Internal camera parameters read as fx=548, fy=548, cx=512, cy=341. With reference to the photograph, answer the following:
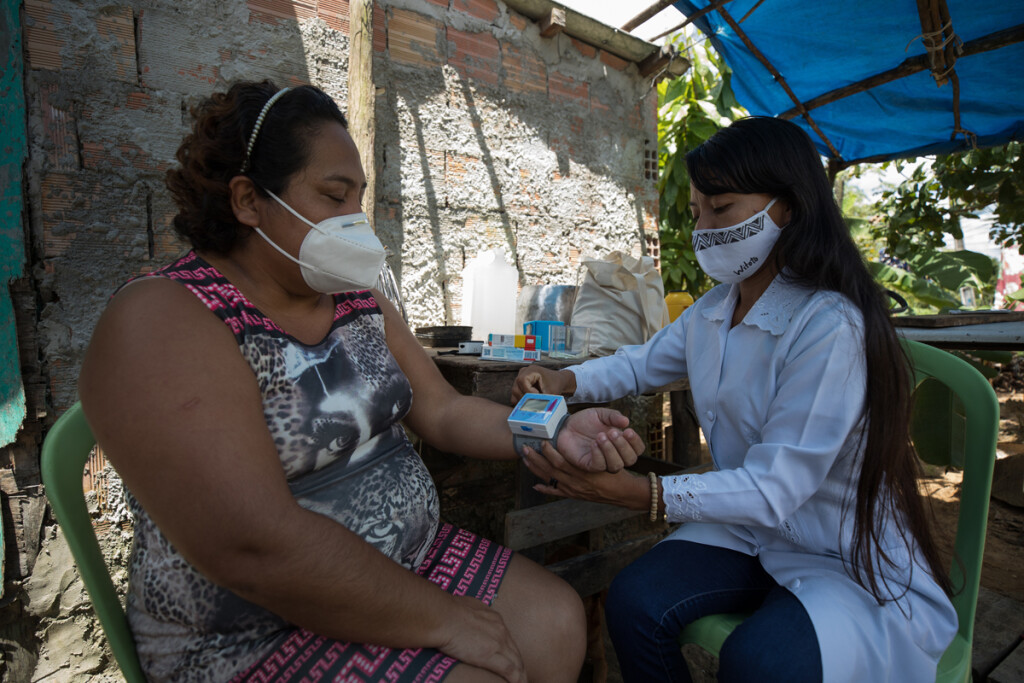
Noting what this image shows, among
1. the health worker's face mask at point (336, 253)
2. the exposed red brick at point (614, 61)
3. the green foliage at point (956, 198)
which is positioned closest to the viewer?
the health worker's face mask at point (336, 253)

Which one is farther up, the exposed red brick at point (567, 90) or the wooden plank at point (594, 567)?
the exposed red brick at point (567, 90)

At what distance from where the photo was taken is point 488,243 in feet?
10.8

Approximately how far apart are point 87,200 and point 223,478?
1.86m

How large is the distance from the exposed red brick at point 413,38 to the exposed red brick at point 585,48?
1019 millimetres

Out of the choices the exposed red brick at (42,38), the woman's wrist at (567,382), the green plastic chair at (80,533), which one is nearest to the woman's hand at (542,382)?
the woman's wrist at (567,382)

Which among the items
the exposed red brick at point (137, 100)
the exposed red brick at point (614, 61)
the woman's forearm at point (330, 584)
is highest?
A: the exposed red brick at point (614, 61)

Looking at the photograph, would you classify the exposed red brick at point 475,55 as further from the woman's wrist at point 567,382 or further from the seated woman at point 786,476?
the woman's wrist at point 567,382

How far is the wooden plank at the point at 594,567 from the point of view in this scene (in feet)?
6.68

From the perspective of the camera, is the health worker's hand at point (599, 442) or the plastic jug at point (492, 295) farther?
the plastic jug at point (492, 295)

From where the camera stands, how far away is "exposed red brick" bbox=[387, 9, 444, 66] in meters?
2.92

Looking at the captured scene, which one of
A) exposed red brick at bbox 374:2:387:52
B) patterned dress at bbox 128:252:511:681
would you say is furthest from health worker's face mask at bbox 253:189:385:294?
exposed red brick at bbox 374:2:387:52

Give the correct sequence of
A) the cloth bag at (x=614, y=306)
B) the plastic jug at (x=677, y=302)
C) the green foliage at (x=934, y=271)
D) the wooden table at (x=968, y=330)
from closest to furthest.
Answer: the wooden table at (x=968, y=330) < the cloth bag at (x=614, y=306) < the plastic jug at (x=677, y=302) < the green foliage at (x=934, y=271)

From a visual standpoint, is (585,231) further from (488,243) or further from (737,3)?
(737,3)

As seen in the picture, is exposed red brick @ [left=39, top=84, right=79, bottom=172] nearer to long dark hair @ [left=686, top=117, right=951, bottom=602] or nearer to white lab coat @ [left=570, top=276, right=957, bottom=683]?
long dark hair @ [left=686, top=117, right=951, bottom=602]
